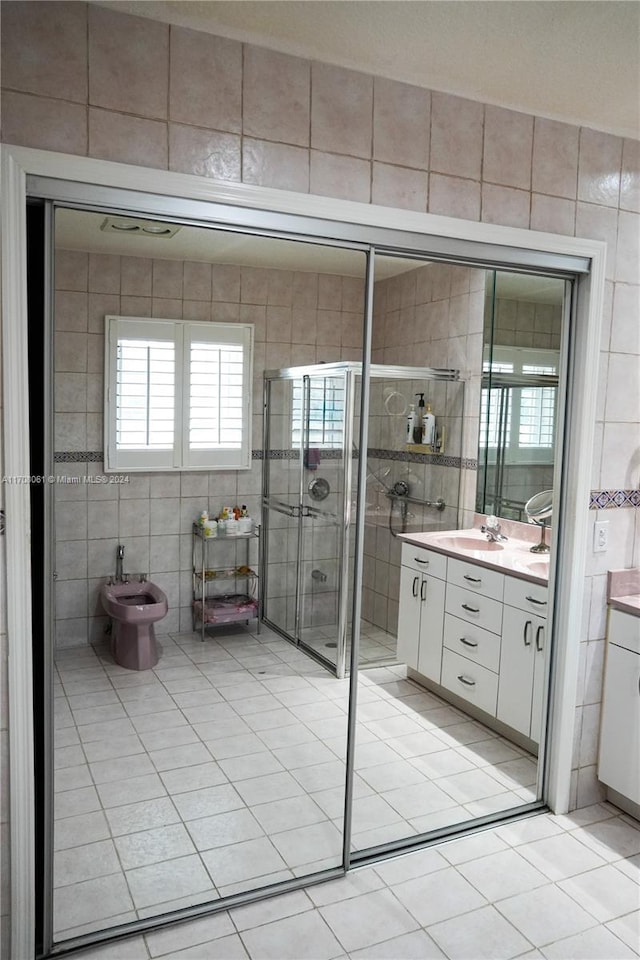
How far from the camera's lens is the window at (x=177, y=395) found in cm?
199

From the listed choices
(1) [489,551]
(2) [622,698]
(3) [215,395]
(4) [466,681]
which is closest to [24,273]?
(3) [215,395]

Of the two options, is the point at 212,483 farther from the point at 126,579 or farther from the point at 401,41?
the point at 401,41

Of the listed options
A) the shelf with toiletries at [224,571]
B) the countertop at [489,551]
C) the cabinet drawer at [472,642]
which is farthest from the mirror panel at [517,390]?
the shelf with toiletries at [224,571]

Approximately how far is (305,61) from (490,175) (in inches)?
27.7

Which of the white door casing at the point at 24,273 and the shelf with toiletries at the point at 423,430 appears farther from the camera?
the shelf with toiletries at the point at 423,430

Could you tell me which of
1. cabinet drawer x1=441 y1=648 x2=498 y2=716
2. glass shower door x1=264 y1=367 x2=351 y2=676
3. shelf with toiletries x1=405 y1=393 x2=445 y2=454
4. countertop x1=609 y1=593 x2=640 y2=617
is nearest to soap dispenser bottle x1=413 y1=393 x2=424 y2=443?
shelf with toiletries x1=405 y1=393 x2=445 y2=454

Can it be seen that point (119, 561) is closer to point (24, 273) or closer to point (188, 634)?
point (188, 634)

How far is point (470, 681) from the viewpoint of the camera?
2707 mm

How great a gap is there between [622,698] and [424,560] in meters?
0.95

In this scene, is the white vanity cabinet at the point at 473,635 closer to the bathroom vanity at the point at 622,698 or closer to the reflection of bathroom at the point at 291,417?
the reflection of bathroom at the point at 291,417

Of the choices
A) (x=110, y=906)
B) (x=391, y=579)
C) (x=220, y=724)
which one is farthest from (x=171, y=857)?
(x=391, y=579)

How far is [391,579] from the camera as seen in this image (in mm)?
2467

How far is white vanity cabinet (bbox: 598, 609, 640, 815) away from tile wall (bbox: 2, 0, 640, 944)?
49 millimetres

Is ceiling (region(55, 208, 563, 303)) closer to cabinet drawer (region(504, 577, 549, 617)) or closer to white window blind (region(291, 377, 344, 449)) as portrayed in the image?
white window blind (region(291, 377, 344, 449))
